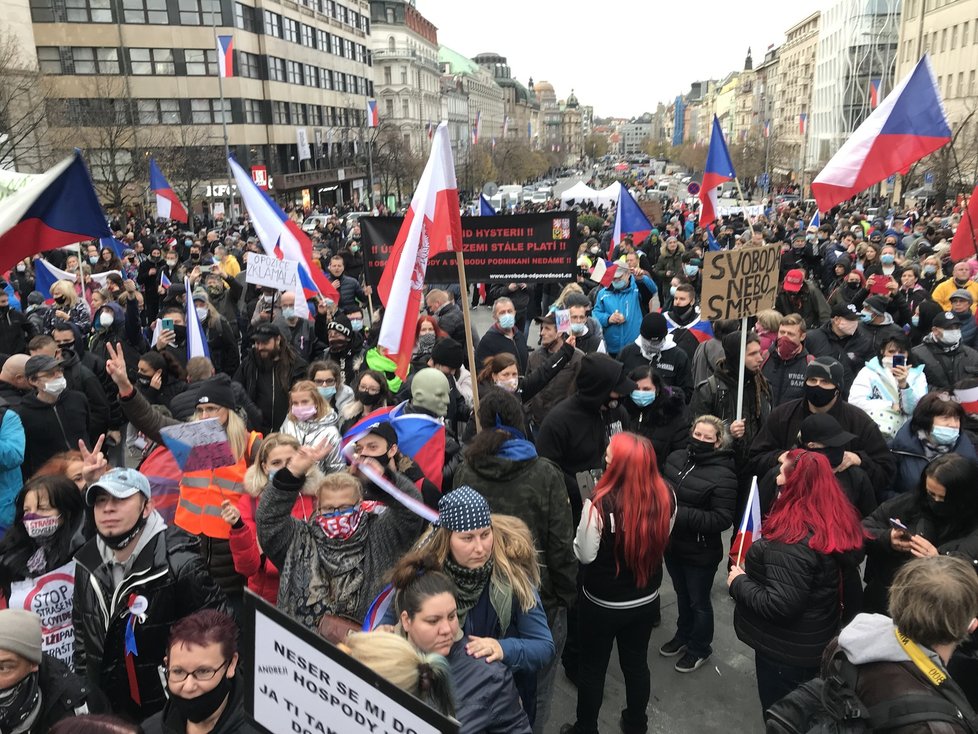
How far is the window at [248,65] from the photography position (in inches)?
1882

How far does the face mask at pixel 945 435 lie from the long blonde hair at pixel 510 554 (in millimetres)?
2871

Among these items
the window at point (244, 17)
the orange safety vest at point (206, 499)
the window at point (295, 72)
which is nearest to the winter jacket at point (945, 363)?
the orange safety vest at point (206, 499)

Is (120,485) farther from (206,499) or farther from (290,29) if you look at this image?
(290,29)

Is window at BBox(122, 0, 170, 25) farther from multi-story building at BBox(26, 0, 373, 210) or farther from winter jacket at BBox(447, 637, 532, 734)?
winter jacket at BBox(447, 637, 532, 734)

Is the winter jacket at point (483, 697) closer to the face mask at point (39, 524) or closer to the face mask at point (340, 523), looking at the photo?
the face mask at point (340, 523)

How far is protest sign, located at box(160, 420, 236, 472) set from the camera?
4098mm

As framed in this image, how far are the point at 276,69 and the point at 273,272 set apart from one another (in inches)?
1954

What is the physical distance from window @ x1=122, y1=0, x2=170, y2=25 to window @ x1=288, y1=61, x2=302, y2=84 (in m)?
10.9

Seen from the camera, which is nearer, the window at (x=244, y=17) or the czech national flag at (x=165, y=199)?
the czech national flag at (x=165, y=199)

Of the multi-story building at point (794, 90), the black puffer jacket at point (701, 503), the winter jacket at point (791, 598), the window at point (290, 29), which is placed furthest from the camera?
the multi-story building at point (794, 90)

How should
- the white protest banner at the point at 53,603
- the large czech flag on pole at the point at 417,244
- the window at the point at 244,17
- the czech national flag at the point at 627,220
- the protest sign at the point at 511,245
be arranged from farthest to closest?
the window at the point at 244,17
the czech national flag at the point at 627,220
the protest sign at the point at 511,245
the large czech flag on pole at the point at 417,244
the white protest banner at the point at 53,603

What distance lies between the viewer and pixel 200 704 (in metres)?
2.52

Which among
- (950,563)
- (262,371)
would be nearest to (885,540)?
(950,563)

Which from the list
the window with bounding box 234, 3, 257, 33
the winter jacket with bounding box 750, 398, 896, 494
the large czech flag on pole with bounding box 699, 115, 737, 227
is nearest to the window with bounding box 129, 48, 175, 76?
the window with bounding box 234, 3, 257, 33
